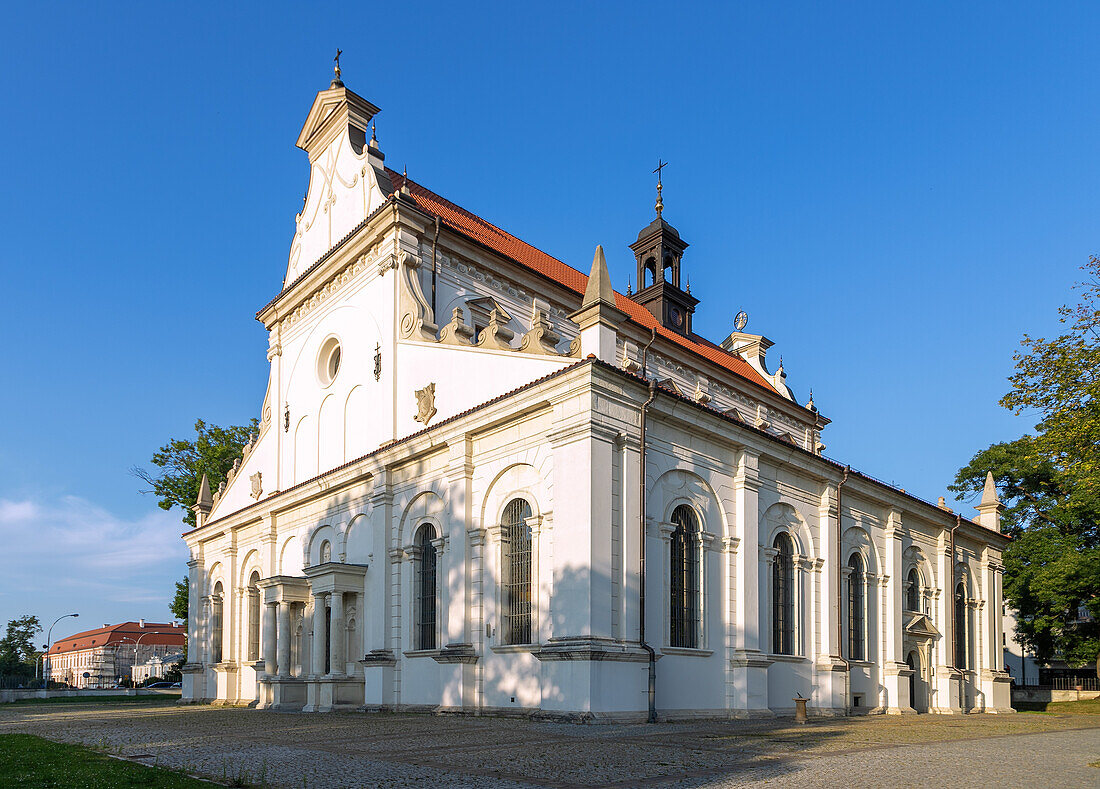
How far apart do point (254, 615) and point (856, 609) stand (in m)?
21.7

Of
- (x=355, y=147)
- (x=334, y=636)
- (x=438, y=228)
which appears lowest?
(x=334, y=636)

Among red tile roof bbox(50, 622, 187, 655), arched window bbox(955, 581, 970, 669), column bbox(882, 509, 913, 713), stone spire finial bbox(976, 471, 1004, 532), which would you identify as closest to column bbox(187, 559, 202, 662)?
column bbox(882, 509, 913, 713)

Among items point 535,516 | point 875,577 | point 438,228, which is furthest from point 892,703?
point 438,228

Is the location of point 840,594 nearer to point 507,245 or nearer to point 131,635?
point 507,245

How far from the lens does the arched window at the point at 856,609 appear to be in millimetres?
28703

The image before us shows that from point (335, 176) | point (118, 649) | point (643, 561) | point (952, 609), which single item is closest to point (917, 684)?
point (952, 609)

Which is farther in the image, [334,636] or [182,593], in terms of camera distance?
[182,593]

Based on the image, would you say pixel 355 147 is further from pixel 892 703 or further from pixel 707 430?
pixel 892 703

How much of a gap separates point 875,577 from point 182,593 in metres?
36.1

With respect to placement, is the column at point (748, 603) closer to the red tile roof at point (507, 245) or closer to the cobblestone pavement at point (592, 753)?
the cobblestone pavement at point (592, 753)

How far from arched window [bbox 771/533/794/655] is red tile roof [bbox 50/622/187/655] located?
122 m

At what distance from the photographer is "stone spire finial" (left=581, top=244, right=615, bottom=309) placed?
19.7m

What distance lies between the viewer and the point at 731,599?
2239 centimetres

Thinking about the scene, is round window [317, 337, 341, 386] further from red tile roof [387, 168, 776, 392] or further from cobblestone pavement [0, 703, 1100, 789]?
cobblestone pavement [0, 703, 1100, 789]
